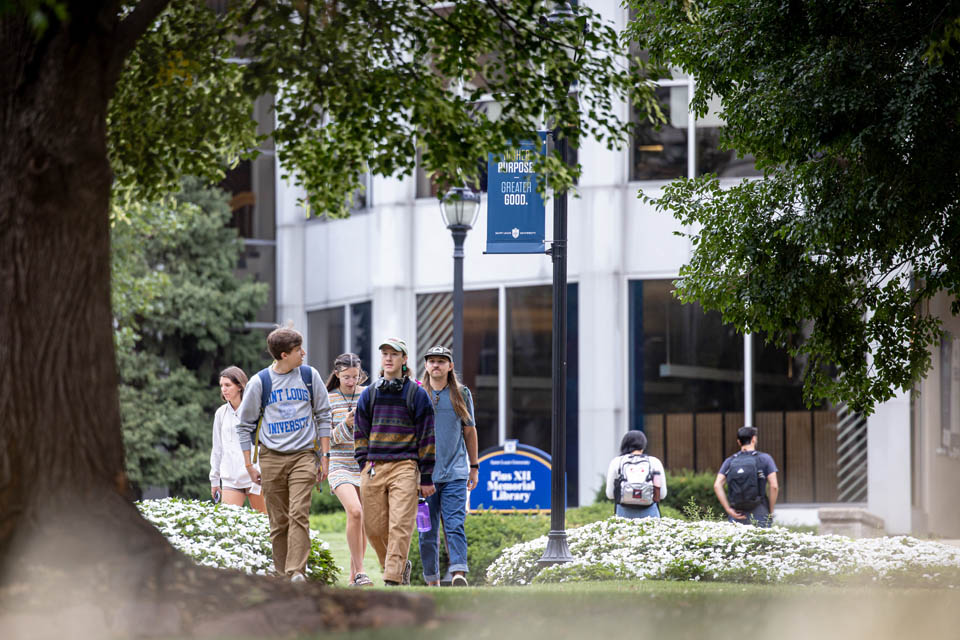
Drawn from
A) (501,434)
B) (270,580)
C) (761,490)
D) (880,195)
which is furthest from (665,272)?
(270,580)

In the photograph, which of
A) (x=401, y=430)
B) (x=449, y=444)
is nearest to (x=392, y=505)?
(x=401, y=430)

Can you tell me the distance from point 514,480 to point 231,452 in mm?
4642

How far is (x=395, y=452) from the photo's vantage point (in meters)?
10.1

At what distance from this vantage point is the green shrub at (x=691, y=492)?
55.9 ft

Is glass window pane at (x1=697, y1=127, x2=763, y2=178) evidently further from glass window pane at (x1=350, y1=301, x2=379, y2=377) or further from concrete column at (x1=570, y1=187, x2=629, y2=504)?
glass window pane at (x1=350, y1=301, x2=379, y2=377)

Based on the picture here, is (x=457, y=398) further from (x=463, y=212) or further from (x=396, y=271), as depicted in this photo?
(x=396, y=271)

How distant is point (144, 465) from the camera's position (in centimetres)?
2303

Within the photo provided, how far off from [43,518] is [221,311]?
1831 cm

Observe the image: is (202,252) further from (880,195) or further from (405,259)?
(880,195)

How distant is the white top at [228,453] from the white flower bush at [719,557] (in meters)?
2.55

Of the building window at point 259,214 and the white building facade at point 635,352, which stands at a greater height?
the building window at point 259,214

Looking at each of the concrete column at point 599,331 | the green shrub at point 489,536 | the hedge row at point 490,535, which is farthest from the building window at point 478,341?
the green shrub at point 489,536

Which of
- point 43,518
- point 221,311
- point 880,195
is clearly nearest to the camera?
point 43,518

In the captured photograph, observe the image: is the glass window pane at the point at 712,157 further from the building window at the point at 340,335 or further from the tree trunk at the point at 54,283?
the tree trunk at the point at 54,283
